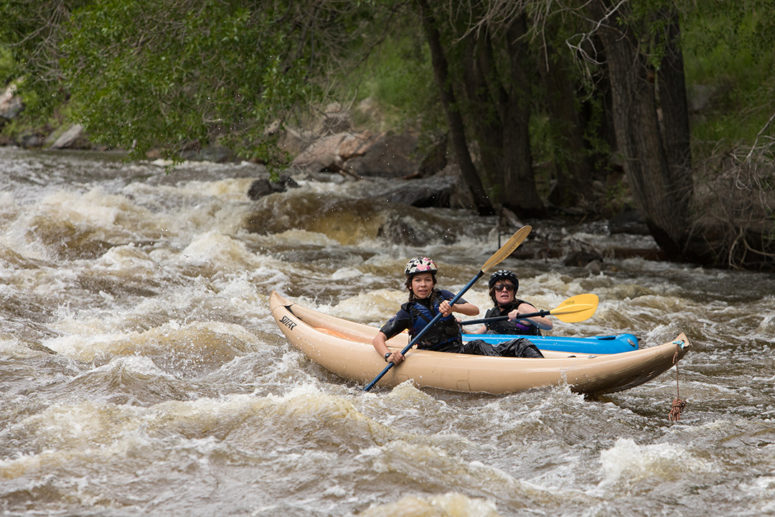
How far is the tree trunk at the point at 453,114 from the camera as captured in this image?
39.0 ft

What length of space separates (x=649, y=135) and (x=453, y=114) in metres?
4.09

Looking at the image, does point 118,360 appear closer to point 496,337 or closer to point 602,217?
point 496,337

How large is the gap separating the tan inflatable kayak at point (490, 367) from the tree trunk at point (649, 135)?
4.80m

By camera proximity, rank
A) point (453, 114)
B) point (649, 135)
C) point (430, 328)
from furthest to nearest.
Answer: point (453, 114)
point (649, 135)
point (430, 328)

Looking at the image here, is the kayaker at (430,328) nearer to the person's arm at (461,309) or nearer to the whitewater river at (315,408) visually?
the person's arm at (461,309)

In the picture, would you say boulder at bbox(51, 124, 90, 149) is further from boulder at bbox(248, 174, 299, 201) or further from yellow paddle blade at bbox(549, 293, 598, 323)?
yellow paddle blade at bbox(549, 293, 598, 323)

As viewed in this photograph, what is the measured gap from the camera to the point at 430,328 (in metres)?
5.34

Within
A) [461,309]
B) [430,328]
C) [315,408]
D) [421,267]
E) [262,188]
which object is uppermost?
[421,267]

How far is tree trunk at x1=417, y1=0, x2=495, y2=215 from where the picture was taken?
39.0ft

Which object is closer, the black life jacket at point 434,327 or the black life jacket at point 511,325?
the black life jacket at point 434,327

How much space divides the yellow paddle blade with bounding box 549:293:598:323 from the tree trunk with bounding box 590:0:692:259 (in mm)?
4408

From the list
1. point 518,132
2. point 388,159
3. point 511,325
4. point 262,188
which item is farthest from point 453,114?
point 511,325

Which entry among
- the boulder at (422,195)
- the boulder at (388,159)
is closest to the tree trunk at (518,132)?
the boulder at (422,195)

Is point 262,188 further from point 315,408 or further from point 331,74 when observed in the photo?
point 315,408
